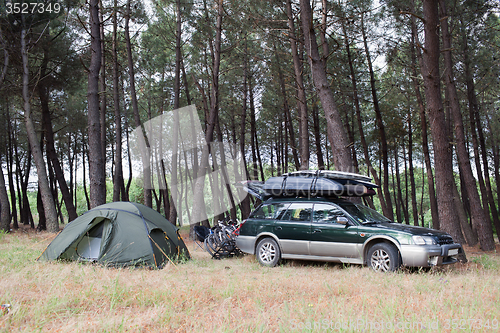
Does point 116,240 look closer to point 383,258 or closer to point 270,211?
point 270,211

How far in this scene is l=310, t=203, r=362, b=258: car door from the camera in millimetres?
6926

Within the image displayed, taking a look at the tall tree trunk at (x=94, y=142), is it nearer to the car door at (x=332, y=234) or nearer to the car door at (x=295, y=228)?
the car door at (x=295, y=228)

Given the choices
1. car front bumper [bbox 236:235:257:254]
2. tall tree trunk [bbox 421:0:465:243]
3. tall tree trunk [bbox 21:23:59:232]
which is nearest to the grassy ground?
car front bumper [bbox 236:235:257:254]

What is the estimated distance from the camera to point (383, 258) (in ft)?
21.2

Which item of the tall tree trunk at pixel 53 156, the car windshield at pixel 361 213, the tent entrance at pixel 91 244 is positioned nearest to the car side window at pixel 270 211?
the car windshield at pixel 361 213

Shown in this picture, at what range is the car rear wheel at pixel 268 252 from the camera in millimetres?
7797

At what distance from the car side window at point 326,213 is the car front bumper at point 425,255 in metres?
1.49

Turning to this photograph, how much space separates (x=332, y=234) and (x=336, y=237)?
0.11 m

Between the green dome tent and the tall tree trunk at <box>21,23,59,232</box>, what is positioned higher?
the tall tree trunk at <box>21,23,59,232</box>

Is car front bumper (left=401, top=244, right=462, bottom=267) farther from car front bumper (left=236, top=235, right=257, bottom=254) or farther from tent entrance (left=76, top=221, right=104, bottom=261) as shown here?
tent entrance (left=76, top=221, right=104, bottom=261)

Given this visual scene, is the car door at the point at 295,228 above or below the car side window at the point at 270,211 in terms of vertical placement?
below

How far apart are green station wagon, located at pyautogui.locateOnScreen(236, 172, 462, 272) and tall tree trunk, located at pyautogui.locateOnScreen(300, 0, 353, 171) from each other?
1.80 metres

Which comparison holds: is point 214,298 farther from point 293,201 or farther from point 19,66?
point 19,66

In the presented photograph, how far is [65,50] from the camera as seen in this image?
601 inches
